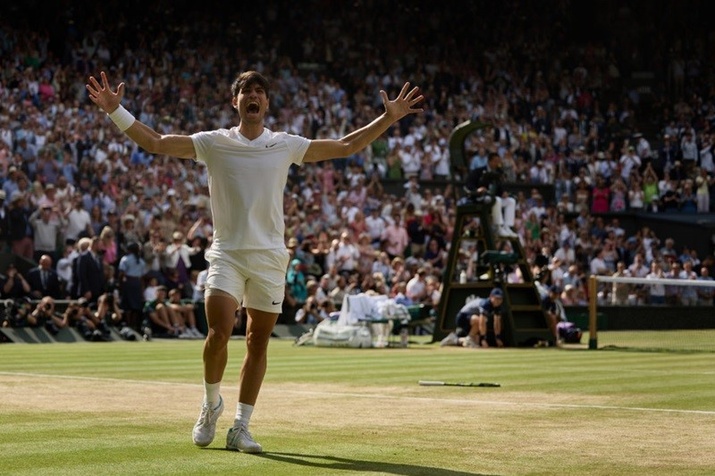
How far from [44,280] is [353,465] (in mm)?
19922

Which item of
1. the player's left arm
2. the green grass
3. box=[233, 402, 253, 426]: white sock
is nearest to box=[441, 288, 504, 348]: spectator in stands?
the green grass

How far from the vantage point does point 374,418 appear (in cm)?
1089

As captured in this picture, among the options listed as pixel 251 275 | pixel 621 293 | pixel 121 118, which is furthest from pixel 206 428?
pixel 621 293

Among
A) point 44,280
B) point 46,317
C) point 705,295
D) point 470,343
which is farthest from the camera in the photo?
point 705,295

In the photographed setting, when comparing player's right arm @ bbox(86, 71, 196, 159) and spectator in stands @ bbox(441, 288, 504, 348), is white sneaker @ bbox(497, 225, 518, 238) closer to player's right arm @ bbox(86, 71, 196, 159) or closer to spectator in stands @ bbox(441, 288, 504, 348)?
spectator in stands @ bbox(441, 288, 504, 348)

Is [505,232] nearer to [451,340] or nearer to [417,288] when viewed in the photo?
[451,340]

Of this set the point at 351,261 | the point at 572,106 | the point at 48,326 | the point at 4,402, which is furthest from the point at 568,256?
the point at 4,402

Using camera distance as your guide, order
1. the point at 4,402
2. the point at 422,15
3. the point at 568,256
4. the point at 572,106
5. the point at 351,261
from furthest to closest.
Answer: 1. the point at 422,15
2. the point at 572,106
3. the point at 568,256
4. the point at 351,261
5. the point at 4,402

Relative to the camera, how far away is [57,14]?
40094mm

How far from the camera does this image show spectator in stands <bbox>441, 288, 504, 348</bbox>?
81.6ft

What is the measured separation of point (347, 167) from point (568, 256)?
643 centimetres

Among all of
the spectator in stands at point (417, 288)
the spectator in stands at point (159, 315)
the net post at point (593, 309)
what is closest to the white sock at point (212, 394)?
the net post at point (593, 309)

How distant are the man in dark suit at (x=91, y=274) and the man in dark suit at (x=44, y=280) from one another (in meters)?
0.51

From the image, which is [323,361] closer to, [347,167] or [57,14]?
[347,167]
